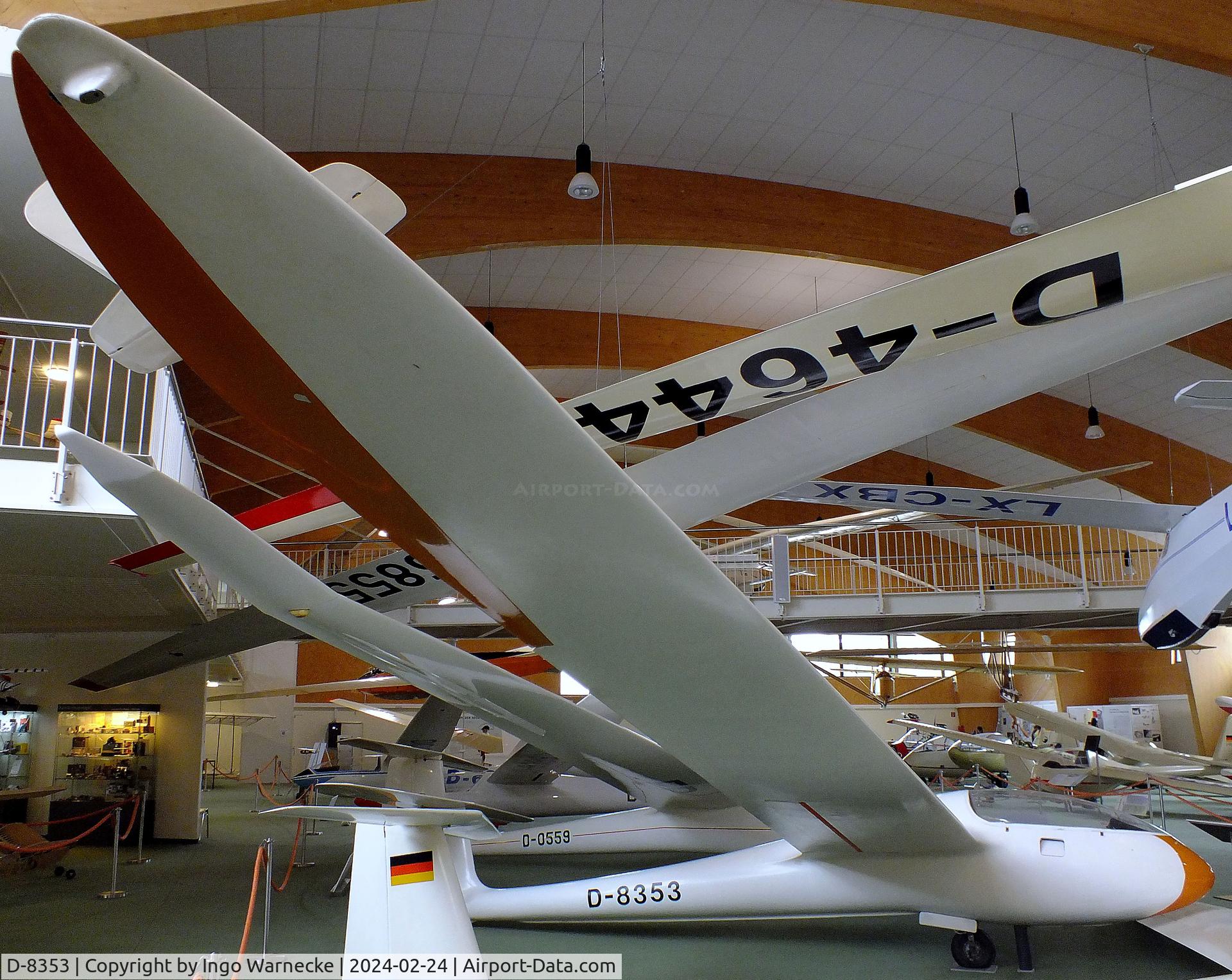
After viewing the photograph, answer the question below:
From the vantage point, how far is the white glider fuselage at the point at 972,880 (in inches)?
195

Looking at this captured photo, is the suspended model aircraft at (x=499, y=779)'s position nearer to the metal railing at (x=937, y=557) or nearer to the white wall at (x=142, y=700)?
the white wall at (x=142, y=700)

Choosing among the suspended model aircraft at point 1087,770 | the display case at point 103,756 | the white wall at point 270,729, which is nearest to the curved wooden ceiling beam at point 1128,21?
the suspended model aircraft at point 1087,770

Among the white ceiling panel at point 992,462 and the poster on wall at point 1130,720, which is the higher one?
the white ceiling panel at point 992,462

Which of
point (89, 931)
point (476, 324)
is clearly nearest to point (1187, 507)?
point (476, 324)

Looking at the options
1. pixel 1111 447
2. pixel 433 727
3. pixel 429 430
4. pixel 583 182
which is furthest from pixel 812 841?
pixel 1111 447

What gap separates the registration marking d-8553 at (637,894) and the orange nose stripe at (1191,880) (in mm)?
2760

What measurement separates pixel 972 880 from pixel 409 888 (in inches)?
128

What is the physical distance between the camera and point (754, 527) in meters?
11.6

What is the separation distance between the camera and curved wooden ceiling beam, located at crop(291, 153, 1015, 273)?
9.36m

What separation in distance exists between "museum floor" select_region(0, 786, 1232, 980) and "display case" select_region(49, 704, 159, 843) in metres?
2.83

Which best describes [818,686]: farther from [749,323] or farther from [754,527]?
[749,323]

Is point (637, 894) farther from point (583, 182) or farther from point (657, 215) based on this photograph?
point (657, 215)

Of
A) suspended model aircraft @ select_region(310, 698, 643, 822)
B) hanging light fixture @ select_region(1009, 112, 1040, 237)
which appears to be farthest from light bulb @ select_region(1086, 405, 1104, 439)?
suspended model aircraft @ select_region(310, 698, 643, 822)

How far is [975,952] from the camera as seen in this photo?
512 centimetres
